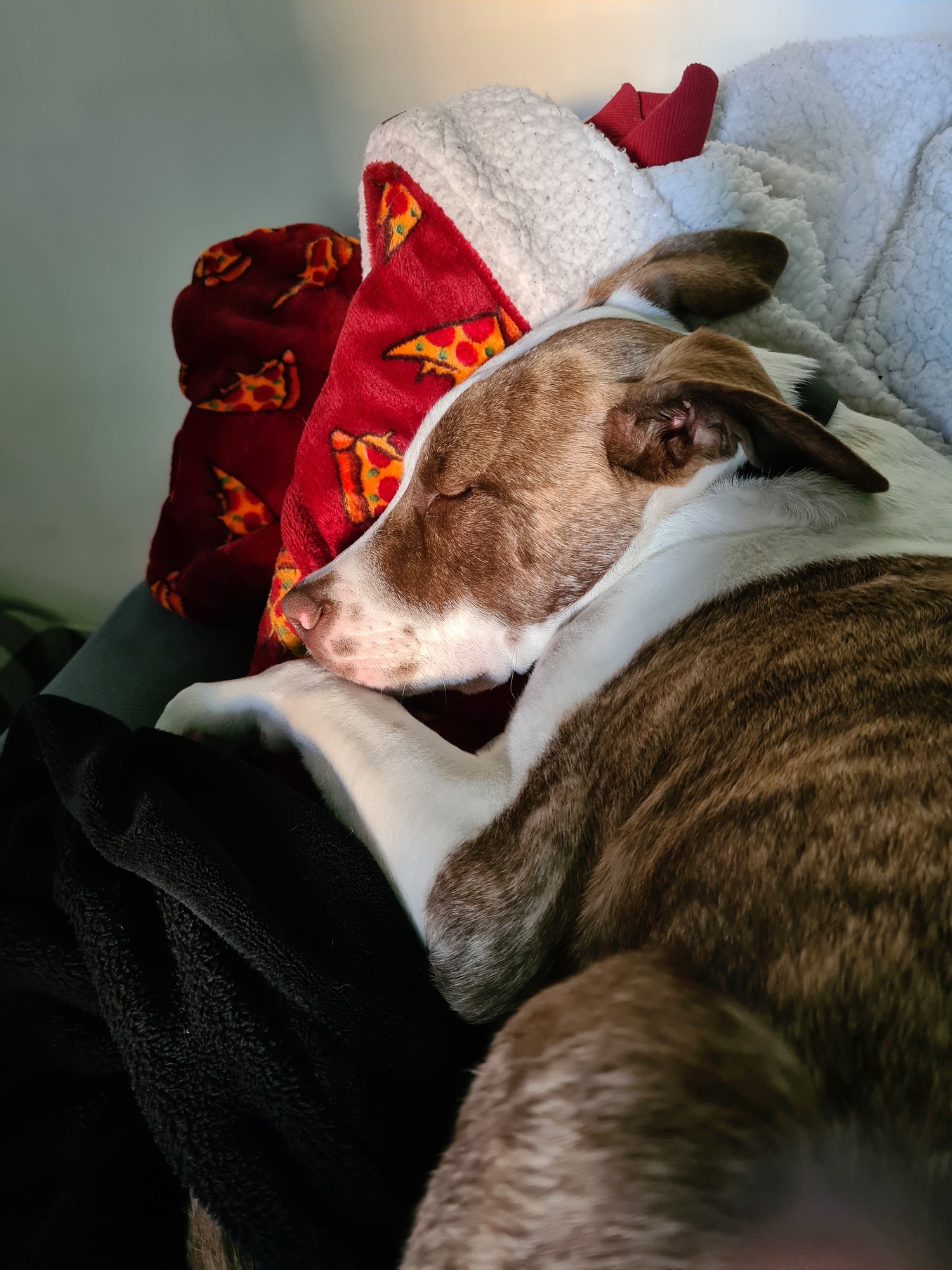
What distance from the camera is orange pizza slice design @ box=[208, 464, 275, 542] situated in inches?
80.4

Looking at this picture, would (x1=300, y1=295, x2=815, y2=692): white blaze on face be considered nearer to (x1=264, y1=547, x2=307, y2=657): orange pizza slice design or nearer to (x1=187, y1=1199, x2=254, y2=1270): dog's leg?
(x1=264, y1=547, x2=307, y2=657): orange pizza slice design

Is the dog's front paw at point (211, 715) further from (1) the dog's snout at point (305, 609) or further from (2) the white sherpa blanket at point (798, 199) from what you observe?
(2) the white sherpa blanket at point (798, 199)

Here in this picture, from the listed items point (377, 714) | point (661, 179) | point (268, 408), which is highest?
point (661, 179)

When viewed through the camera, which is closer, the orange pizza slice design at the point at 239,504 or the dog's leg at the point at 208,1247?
the dog's leg at the point at 208,1247

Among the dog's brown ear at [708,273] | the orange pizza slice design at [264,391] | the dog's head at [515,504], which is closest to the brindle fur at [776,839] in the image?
the dog's head at [515,504]

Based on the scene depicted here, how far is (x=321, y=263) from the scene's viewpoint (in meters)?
2.13

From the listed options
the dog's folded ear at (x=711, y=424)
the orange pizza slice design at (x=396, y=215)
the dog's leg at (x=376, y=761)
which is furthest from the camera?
the orange pizza slice design at (x=396, y=215)

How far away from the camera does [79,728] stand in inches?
50.8

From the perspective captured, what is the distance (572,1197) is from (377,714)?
2.66ft

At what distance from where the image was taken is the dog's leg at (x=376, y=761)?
1214mm

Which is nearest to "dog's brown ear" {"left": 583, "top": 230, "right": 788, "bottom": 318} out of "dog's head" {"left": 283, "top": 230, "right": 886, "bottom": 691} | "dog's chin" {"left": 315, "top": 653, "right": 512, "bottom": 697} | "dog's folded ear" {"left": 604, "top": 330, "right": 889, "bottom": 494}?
"dog's head" {"left": 283, "top": 230, "right": 886, "bottom": 691}

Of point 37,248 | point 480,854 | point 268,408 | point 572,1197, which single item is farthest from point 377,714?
point 37,248

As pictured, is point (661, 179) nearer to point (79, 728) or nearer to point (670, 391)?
point (670, 391)

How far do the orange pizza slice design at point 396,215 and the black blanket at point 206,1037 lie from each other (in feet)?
4.01
